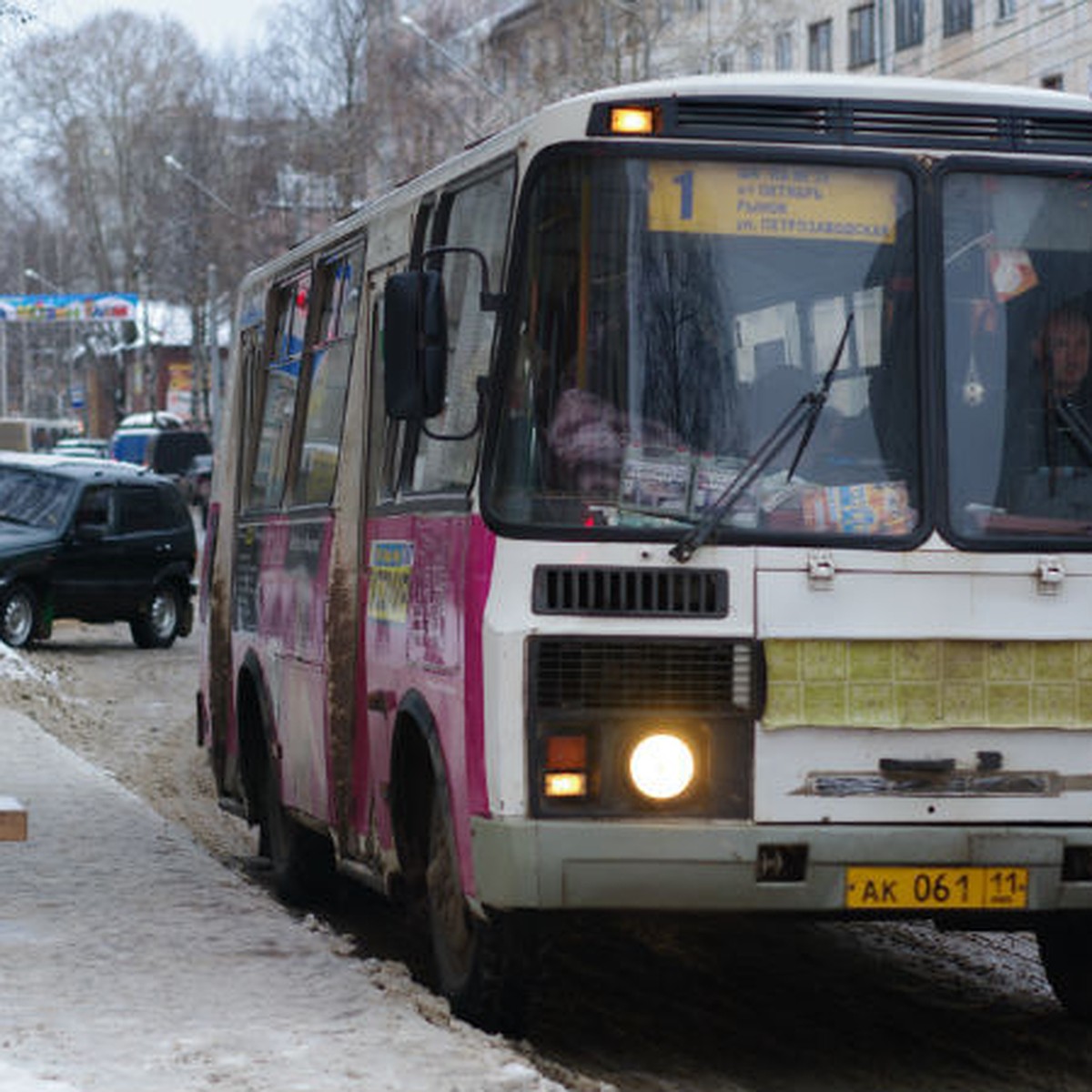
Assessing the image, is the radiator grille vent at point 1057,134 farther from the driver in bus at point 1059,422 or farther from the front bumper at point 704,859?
the front bumper at point 704,859

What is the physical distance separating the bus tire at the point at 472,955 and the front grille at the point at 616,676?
32.3 inches

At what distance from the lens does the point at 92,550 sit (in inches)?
1205

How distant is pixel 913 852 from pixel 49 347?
140 m

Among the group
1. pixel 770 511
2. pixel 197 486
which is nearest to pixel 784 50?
pixel 197 486

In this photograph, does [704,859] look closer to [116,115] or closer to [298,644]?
[298,644]

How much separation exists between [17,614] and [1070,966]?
836 inches

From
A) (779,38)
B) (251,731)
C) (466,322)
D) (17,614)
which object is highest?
(779,38)

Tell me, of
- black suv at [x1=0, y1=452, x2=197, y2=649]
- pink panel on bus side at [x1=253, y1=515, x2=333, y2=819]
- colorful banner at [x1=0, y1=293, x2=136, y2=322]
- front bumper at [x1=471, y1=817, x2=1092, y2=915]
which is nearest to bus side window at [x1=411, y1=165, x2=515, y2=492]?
front bumper at [x1=471, y1=817, x2=1092, y2=915]

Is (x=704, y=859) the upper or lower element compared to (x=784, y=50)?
lower

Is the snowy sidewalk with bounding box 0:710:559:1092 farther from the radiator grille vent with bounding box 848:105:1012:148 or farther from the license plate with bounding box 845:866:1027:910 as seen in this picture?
the radiator grille vent with bounding box 848:105:1012:148

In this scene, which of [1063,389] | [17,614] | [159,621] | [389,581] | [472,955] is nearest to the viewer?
[1063,389]

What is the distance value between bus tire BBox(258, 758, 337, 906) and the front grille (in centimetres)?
426

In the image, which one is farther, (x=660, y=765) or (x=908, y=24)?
(x=908, y=24)

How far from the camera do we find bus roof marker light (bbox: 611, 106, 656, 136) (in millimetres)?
8438
